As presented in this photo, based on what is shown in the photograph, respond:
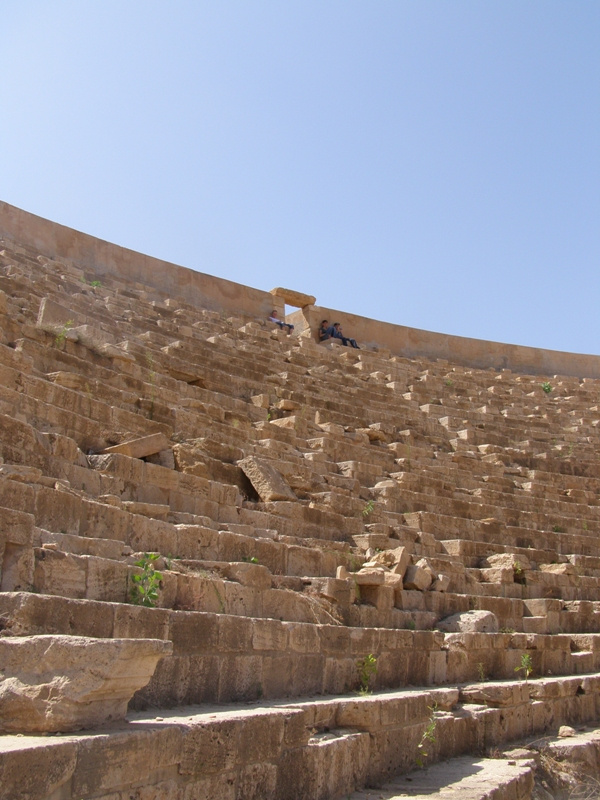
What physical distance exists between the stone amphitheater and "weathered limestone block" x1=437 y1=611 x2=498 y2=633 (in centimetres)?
3

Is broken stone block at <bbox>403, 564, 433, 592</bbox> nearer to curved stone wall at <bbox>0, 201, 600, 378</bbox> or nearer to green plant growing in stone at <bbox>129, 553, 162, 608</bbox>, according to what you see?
green plant growing in stone at <bbox>129, 553, 162, 608</bbox>

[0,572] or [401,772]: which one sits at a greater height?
[0,572]

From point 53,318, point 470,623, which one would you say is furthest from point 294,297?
point 470,623

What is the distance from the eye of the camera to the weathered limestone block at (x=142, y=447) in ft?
20.7

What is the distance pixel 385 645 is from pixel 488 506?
19.1 feet

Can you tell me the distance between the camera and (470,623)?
726 centimetres

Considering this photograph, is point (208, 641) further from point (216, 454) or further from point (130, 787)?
point (216, 454)

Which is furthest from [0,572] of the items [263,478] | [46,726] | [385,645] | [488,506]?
[488,506]

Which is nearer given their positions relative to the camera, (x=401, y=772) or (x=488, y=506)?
(x=401, y=772)

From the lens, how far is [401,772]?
4738 millimetres

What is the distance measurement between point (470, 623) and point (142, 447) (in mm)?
3228

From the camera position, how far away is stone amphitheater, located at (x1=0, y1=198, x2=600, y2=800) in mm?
3248

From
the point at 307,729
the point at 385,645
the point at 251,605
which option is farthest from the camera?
the point at 385,645

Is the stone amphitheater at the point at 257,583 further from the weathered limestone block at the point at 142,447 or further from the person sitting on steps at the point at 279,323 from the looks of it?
the person sitting on steps at the point at 279,323
